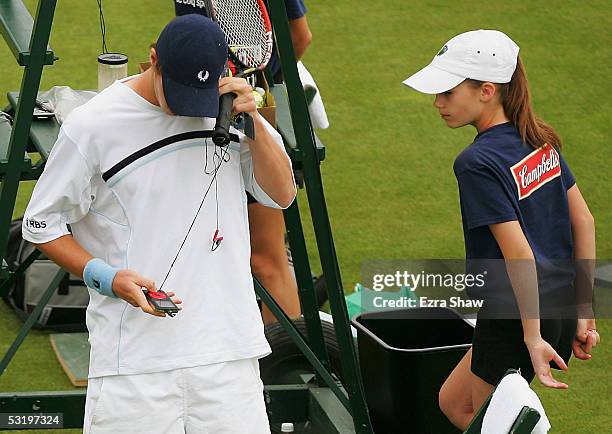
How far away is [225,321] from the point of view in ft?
10.8

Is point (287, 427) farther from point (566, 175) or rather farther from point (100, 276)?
point (100, 276)

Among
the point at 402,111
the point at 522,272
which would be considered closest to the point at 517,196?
the point at 522,272

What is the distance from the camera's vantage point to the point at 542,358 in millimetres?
3555

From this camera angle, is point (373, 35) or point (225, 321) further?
point (373, 35)

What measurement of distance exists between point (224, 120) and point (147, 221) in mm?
307

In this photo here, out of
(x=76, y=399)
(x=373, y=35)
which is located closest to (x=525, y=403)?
(x=76, y=399)

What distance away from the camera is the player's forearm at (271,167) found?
10.7ft

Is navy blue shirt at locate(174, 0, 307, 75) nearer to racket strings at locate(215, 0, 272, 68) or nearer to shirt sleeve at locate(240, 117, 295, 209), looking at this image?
racket strings at locate(215, 0, 272, 68)

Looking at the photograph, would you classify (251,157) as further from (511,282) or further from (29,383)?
(29,383)

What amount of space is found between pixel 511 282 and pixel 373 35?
5.22 meters

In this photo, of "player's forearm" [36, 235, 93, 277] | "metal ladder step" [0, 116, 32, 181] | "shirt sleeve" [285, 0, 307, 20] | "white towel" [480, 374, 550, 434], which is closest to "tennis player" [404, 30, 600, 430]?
"white towel" [480, 374, 550, 434]

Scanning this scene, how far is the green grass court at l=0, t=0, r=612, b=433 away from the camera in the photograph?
540 centimetres

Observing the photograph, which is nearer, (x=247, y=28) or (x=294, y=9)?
(x=247, y=28)

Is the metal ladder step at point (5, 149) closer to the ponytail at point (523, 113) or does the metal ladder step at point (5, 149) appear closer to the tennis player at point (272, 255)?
the tennis player at point (272, 255)
